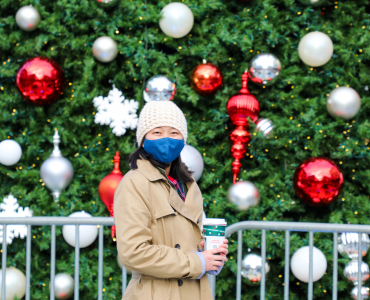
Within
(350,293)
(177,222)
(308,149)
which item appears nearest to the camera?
(177,222)

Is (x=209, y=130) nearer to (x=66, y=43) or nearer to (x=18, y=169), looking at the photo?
(x=66, y=43)

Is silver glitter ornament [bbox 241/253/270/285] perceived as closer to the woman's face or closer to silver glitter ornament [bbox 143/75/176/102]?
silver glitter ornament [bbox 143/75/176/102]

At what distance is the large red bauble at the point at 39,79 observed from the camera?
3.91 metres

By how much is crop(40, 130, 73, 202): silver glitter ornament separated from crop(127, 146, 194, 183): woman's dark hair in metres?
2.03

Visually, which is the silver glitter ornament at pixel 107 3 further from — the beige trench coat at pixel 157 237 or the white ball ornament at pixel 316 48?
the beige trench coat at pixel 157 237

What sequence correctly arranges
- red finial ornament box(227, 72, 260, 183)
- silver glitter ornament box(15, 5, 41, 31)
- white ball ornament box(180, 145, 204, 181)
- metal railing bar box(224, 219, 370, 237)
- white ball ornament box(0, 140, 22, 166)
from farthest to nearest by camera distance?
silver glitter ornament box(15, 5, 41, 31), white ball ornament box(0, 140, 22, 166), red finial ornament box(227, 72, 260, 183), white ball ornament box(180, 145, 204, 181), metal railing bar box(224, 219, 370, 237)

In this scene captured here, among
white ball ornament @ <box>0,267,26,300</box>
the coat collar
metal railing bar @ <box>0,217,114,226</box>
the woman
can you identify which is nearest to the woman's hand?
the woman

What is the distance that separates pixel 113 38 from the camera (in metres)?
4.10

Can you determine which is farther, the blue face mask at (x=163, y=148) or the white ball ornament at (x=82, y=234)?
the white ball ornament at (x=82, y=234)

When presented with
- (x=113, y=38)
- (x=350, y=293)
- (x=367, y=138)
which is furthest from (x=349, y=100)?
(x=113, y=38)

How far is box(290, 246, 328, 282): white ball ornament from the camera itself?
349 cm

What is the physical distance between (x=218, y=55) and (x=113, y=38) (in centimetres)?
110

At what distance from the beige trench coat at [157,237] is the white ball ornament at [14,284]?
2313 millimetres

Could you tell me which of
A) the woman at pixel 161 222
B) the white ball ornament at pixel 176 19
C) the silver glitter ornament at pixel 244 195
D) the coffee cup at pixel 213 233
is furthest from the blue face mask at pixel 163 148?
the white ball ornament at pixel 176 19
